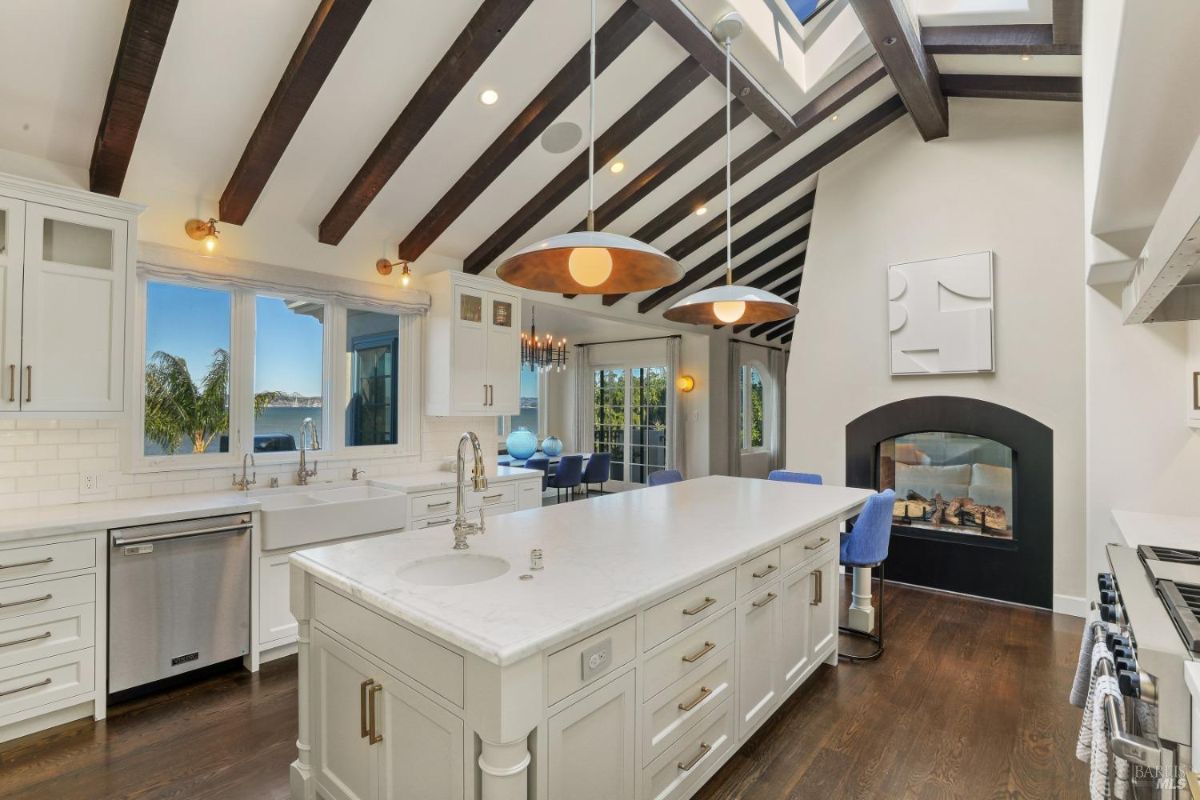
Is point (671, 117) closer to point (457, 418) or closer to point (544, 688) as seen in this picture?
point (457, 418)

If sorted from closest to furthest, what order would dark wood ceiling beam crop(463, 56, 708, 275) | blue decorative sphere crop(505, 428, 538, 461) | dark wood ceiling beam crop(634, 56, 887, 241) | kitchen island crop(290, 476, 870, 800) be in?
1. kitchen island crop(290, 476, 870, 800)
2. dark wood ceiling beam crop(463, 56, 708, 275)
3. dark wood ceiling beam crop(634, 56, 887, 241)
4. blue decorative sphere crop(505, 428, 538, 461)

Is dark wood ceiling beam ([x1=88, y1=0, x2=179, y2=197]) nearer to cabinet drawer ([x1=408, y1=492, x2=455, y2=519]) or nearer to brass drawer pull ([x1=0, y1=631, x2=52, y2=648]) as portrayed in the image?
brass drawer pull ([x1=0, y1=631, x2=52, y2=648])

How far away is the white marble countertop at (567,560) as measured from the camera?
136cm

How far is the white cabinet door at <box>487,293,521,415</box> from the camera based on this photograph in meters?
4.50

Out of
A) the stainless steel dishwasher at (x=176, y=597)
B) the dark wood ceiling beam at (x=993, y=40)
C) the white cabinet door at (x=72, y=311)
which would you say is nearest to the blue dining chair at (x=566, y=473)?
the stainless steel dishwasher at (x=176, y=597)

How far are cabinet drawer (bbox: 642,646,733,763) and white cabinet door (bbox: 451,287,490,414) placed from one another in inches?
112

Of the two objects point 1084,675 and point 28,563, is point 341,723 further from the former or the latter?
point 1084,675

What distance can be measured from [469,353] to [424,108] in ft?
5.79

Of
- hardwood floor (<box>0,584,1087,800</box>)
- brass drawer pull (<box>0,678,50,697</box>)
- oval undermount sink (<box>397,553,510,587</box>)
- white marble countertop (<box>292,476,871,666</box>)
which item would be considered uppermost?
white marble countertop (<box>292,476,871,666</box>)

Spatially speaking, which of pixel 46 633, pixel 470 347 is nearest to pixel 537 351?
pixel 470 347

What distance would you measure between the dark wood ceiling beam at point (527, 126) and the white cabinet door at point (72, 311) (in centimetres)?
176

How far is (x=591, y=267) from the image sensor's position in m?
2.03

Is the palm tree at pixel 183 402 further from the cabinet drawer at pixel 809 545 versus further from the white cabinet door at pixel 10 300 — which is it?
the cabinet drawer at pixel 809 545

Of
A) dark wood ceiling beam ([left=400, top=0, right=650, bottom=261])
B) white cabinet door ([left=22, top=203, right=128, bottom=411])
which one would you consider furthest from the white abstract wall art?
white cabinet door ([left=22, top=203, right=128, bottom=411])
